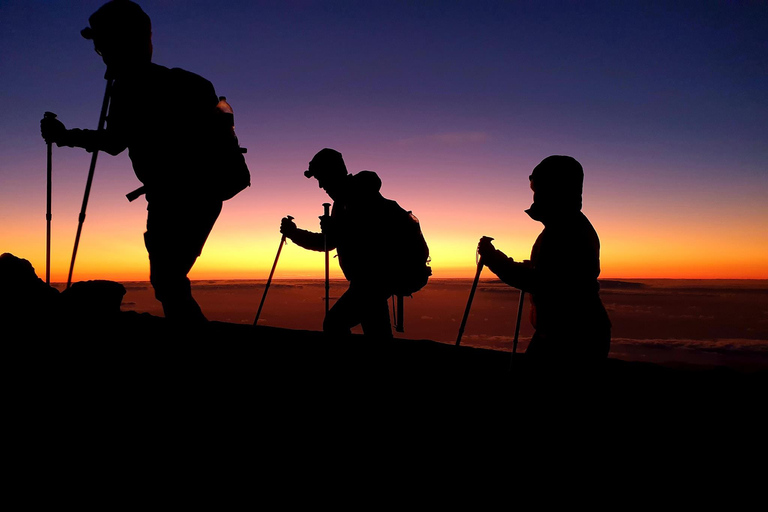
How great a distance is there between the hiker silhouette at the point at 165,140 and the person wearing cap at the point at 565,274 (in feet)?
9.34

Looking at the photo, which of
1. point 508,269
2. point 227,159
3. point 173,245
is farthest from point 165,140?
point 508,269

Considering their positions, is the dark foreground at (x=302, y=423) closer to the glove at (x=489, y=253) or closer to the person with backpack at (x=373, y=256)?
the person with backpack at (x=373, y=256)

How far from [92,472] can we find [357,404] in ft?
5.97

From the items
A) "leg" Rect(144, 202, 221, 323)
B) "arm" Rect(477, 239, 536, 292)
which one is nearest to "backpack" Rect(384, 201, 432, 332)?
"arm" Rect(477, 239, 536, 292)

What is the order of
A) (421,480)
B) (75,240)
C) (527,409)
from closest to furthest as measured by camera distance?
(421,480), (527,409), (75,240)

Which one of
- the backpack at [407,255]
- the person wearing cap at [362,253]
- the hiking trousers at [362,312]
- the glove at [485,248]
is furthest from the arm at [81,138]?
the glove at [485,248]

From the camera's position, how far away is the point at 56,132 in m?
4.17

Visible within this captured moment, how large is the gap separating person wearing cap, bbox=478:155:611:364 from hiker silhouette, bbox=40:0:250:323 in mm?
2846

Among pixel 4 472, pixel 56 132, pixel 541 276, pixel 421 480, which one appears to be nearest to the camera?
pixel 4 472

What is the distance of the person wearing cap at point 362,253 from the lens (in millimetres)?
4469

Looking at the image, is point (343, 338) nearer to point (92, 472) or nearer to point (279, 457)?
point (279, 457)

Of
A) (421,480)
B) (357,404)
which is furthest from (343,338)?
(421,480)

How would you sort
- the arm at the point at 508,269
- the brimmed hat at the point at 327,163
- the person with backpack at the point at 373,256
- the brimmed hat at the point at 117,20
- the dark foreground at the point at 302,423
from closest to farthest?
the dark foreground at the point at 302,423
the arm at the point at 508,269
the brimmed hat at the point at 117,20
the person with backpack at the point at 373,256
the brimmed hat at the point at 327,163

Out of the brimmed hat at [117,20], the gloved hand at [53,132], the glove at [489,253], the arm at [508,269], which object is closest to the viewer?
the arm at [508,269]
